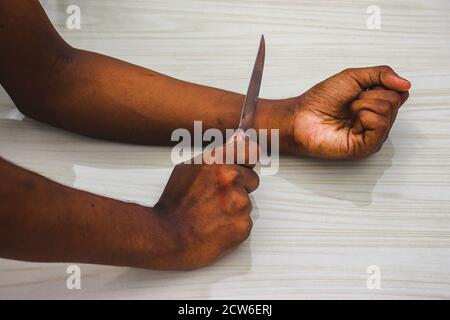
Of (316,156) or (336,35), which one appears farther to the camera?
(336,35)

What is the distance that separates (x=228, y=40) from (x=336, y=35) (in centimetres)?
22

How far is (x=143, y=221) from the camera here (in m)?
0.80

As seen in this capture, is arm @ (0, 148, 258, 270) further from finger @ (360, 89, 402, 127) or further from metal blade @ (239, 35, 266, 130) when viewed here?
finger @ (360, 89, 402, 127)

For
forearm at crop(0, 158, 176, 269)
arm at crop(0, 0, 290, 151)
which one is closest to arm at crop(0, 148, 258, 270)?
forearm at crop(0, 158, 176, 269)

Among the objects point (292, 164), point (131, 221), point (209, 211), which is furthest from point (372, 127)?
point (131, 221)

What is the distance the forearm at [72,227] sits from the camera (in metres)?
0.65

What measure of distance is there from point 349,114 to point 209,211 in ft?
0.96

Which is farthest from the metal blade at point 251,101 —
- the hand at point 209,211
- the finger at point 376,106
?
the finger at point 376,106

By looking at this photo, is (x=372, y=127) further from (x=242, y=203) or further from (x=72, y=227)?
(x=72, y=227)

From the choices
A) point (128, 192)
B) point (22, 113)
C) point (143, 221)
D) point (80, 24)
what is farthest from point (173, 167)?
point (80, 24)

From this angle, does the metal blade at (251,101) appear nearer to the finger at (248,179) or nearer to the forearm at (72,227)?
the finger at (248,179)

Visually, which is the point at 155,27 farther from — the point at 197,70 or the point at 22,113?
the point at 22,113

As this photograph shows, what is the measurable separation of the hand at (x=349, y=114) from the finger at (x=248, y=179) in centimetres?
13

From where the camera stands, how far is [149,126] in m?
0.99
